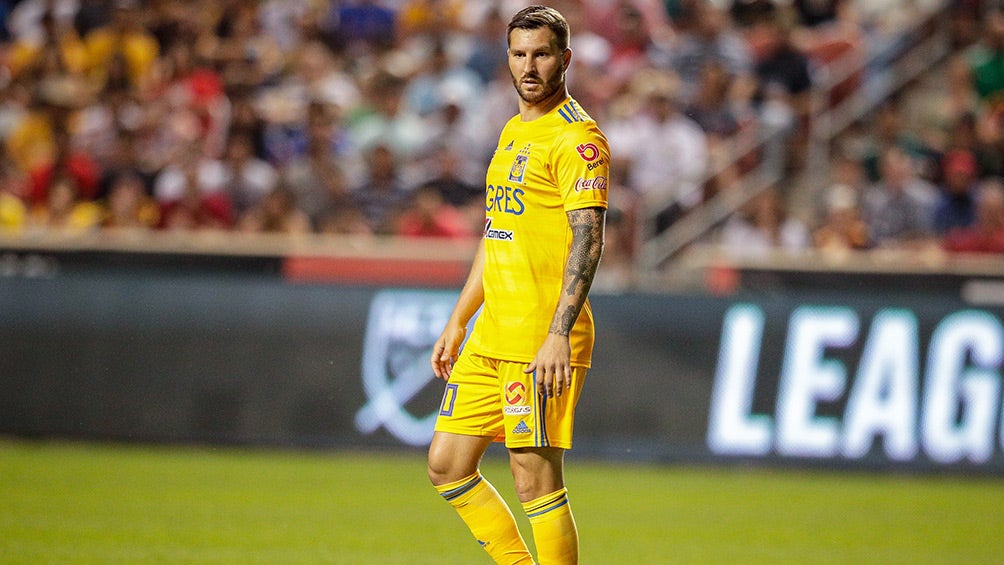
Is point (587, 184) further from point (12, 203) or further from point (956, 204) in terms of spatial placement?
point (12, 203)

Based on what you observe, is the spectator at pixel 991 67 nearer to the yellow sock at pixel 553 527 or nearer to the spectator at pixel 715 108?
the spectator at pixel 715 108

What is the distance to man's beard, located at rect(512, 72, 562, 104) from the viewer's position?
17.0ft

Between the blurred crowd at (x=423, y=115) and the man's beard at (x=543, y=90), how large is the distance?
298 inches

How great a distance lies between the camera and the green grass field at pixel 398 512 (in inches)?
296

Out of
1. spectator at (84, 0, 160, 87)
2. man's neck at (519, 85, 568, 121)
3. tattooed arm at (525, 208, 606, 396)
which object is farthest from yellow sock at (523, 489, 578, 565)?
spectator at (84, 0, 160, 87)

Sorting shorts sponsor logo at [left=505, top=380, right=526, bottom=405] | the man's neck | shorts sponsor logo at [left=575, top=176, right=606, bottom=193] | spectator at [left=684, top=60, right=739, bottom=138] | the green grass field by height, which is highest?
spectator at [left=684, top=60, right=739, bottom=138]

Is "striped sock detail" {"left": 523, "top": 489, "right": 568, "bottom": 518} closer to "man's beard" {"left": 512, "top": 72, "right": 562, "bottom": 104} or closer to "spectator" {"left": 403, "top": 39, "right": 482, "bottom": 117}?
"man's beard" {"left": 512, "top": 72, "right": 562, "bottom": 104}

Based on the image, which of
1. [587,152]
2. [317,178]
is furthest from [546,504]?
[317,178]

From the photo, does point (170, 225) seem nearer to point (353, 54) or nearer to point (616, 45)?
point (353, 54)

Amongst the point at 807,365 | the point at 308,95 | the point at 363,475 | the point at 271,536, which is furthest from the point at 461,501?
the point at 308,95

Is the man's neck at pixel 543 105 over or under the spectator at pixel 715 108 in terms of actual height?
under

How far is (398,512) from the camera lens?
8.95 m

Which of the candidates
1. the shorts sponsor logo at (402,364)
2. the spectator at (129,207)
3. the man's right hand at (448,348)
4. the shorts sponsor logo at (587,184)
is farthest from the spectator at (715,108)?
the shorts sponsor logo at (587,184)

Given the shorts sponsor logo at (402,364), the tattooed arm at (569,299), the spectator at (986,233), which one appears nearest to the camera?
the tattooed arm at (569,299)
